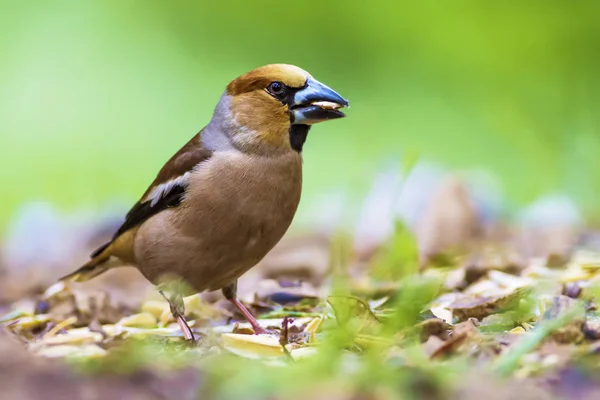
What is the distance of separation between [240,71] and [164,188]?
6.05m

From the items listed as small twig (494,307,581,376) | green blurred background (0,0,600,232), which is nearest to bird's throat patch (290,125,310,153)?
small twig (494,307,581,376)

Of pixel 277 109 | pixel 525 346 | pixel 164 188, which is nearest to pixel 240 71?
pixel 164 188

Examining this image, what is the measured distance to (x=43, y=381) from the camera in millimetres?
1909

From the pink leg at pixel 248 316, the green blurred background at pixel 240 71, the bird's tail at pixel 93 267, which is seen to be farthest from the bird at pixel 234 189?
the green blurred background at pixel 240 71

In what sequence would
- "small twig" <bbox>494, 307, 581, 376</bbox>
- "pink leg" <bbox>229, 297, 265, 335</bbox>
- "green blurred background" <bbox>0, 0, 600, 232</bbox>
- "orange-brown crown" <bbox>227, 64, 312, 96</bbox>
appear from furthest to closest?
"green blurred background" <bbox>0, 0, 600, 232</bbox>, "orange-brown crown" <bbox>227, 64, 312, 96</bbox>, "pink leg" <bbox>229, 297, 265, 335</bbox>, "small twig" <bbox>494, 307, 581, 376</bbox>

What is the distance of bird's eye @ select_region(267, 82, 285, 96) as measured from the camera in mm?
3614

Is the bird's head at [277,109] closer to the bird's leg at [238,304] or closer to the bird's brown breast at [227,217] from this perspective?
the bird's brown breast at [227,217]

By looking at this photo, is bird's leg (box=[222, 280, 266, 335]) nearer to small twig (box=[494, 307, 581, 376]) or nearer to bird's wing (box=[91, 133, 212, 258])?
bird's wing (box=[91, 133, 212, 258])

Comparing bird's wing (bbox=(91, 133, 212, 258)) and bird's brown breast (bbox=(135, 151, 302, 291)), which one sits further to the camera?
bird's wing (bbox=(91, 133, 212, 258))

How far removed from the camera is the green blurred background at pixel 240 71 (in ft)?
27.8

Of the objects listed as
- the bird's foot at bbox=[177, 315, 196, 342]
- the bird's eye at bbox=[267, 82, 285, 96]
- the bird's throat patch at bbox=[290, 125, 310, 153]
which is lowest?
the bird's foot at bbox=[177, 315, 196, 342]

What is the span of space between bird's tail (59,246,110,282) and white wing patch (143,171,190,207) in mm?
417

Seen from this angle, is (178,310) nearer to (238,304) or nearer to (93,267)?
(238,304)

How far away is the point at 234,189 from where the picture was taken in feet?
11.2
